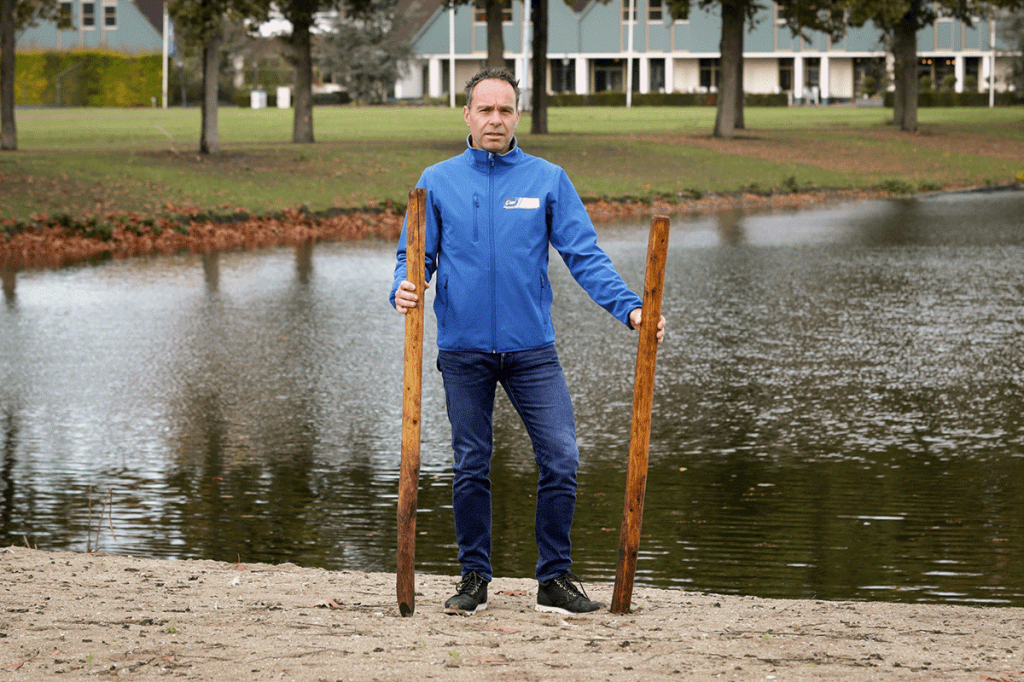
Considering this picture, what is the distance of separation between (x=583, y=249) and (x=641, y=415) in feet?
2.03

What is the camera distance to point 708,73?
87.3 meters

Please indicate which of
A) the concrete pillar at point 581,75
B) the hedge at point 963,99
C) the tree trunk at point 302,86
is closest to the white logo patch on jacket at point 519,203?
the tree trunk at point 302,86

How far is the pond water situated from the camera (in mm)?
6027

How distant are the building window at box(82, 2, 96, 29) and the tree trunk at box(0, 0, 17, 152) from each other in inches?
2373

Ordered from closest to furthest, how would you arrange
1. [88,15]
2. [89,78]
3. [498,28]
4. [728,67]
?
[498,28] → [728,67] → [89,78] → [88,15]

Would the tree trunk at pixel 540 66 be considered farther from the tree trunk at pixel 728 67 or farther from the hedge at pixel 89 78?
the hedge at pixel 89 78

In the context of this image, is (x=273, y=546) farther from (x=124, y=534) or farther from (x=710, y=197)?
(x=710, y=197)

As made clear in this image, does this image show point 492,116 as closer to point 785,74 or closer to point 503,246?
point 503,246

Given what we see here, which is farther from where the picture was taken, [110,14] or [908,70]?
[110,14]

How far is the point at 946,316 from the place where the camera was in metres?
12.6

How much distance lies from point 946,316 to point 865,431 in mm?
4816

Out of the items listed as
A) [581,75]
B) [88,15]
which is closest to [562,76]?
[581,75]

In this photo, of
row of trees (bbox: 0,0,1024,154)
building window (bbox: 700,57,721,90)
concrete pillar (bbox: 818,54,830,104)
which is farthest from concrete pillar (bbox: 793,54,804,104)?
row of trees (bbox: 0,0,1024,154)

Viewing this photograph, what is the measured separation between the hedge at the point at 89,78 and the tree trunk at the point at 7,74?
46.7 meters
